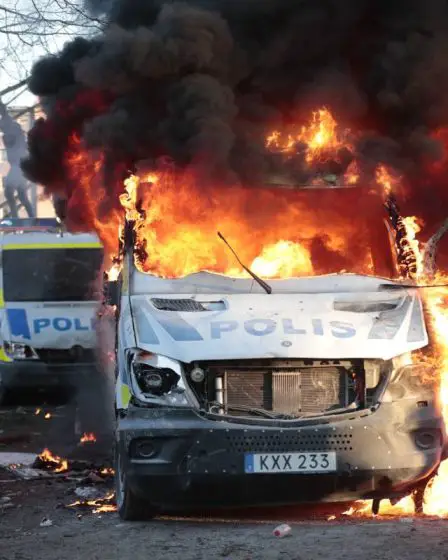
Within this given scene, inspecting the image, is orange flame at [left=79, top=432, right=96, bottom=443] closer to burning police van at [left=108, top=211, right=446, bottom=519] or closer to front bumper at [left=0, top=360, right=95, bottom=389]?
front bumper at [left=0, top=360, right=95, bottom=389]

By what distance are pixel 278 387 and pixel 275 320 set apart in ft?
1.59

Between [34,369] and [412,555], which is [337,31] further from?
[412,555]

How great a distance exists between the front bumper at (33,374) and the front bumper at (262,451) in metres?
7.02

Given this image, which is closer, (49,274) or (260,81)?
(260,81)

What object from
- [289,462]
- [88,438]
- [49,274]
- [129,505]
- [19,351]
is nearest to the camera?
[289,462]

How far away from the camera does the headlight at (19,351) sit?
1368cm

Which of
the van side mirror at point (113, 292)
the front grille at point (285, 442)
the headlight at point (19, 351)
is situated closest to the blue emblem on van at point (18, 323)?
the headlight at point (19, 351)

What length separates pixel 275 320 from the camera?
7.05 meters

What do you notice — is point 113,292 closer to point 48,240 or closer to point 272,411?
point 272,411

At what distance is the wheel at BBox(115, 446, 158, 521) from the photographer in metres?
6.87

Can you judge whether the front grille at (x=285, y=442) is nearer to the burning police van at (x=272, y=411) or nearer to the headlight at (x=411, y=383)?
the burning police van at (x=272, y=411)

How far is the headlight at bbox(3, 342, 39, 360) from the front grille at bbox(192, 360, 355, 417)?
731 centimetres

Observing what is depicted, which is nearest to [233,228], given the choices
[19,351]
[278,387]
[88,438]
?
[278,387]

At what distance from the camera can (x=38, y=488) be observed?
865cm
